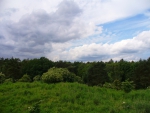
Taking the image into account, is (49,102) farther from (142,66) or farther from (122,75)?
(122,75)

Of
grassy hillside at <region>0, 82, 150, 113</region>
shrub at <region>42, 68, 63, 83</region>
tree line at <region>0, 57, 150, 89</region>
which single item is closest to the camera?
grassy hillside at <region>0, 82, 150, 113</region>

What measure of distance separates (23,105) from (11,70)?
3579 centimetres

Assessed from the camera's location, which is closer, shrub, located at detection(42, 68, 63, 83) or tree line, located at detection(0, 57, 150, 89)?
shrub, located at detection(42, 68, 63, 83)

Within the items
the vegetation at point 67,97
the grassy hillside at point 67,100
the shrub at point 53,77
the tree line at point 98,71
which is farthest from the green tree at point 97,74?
the grassy hillside at point 67,100

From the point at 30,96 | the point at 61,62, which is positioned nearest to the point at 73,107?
the point at 30,96

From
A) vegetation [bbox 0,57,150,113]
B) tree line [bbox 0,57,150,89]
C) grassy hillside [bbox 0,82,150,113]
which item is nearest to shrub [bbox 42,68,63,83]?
vegetation [bbox 0,57,150,113]

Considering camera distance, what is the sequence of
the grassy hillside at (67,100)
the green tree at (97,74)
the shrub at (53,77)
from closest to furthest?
the grassy hillside at (67,100)
the shrub at (53,77)
the green tree at (97,74)

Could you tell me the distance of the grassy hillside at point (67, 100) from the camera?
8.80m

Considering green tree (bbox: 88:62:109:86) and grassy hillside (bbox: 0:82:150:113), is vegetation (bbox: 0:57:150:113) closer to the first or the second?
grassy hillside (bbox: 0:82:150:113)

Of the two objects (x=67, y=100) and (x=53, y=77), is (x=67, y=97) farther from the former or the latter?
(x=53, y=77)

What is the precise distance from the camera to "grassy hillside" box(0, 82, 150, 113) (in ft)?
28.9

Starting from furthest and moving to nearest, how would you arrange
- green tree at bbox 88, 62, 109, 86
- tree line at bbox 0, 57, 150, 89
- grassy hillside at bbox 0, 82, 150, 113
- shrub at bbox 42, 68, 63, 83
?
1. green tree at bbox 88, 62, 109, 86
2. tree line at bbox 0, 57, 150, 89
3. shrub at bbox 42, 68, 63, 83
4. grassy hillside at bbox 0, 82, 150, 113

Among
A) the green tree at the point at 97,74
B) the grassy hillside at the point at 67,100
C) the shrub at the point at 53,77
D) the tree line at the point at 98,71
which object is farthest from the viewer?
the green tree at the point at 97,74

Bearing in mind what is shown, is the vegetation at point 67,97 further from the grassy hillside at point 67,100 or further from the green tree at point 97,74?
the green tree at point 97,74
